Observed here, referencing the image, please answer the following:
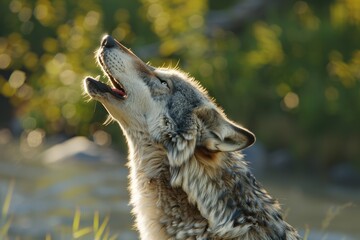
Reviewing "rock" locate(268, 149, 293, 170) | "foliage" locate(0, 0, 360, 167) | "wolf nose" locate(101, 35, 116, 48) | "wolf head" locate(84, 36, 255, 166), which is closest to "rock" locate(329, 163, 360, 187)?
"foliage" locate(0, 0, 360, 167)

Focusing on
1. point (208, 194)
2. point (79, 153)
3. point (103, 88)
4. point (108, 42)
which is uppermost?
point (79, 153)

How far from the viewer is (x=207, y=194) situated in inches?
217

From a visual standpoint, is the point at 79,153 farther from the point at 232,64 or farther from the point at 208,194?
the point at 208,194

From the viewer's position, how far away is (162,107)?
5.86 m

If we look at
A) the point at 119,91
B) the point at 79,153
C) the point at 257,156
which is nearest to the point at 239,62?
the point at 257,156

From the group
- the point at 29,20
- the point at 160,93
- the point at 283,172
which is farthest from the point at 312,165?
the point at 160,93

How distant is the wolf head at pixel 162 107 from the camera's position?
5566 mm

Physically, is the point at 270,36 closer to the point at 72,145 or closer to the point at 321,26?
the point at 321,26

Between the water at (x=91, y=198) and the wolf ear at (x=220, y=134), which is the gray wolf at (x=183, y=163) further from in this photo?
the water at (x=91, y=198)

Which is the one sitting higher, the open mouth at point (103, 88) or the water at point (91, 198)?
the water at point (91, 198)

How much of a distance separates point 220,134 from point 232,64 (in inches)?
404

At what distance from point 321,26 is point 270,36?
834mm

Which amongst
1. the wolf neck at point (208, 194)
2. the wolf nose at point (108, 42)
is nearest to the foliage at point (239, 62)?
the wolf nose at point (108, 42)

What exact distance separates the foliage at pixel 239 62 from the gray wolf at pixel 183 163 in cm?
780
